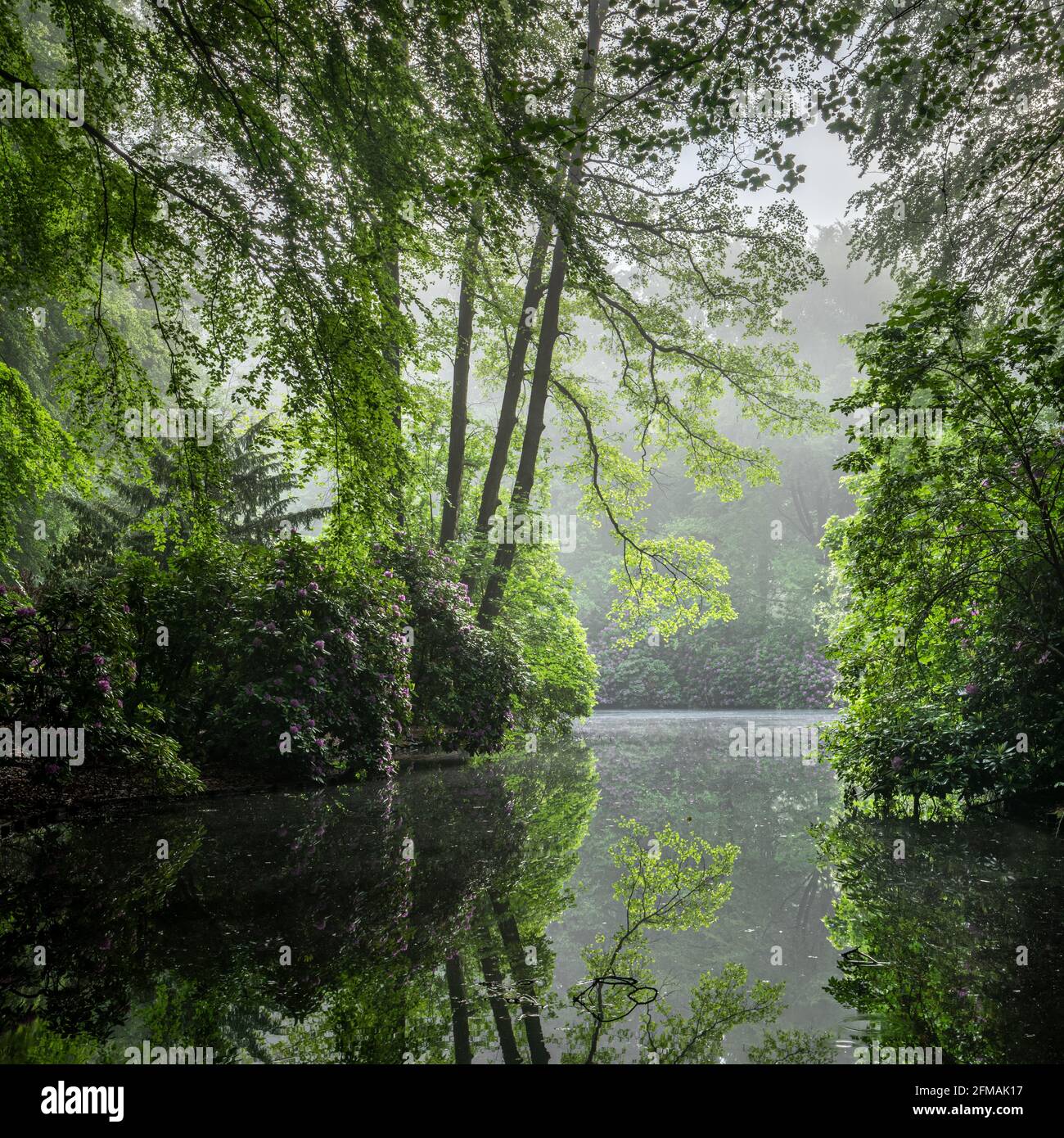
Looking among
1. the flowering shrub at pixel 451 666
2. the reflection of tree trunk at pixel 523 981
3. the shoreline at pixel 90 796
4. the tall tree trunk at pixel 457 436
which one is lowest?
the shoreline at pixel 90 796

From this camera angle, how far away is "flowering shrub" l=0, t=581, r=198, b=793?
241 inches

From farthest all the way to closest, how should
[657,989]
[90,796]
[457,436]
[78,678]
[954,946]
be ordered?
[457,436]
[90,796]
[78,678]
[954,946]
[657,989]

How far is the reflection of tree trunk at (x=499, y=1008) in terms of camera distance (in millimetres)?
2271

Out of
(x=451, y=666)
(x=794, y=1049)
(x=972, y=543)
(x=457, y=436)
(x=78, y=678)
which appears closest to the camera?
(x=794, y=1049)

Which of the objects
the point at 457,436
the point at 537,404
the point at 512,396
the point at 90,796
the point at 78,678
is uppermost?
the point at 512,396

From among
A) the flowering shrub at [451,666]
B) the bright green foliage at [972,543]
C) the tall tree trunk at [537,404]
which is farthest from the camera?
the tall tree trunk at [537,404]

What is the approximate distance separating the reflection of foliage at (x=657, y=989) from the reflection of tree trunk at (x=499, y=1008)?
17cm

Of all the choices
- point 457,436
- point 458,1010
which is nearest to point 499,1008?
point 458,1010

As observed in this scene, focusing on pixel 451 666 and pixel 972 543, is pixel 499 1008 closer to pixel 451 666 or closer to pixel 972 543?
pixel 972 543

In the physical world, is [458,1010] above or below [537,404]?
below

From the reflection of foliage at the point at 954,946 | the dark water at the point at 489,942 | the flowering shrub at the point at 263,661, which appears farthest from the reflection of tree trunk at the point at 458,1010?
the flowering shrub at the point at 263,661

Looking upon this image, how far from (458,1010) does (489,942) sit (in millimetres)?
720

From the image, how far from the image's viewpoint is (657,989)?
2.79 meters

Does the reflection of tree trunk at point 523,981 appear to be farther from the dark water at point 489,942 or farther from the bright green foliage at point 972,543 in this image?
the bright green foliage at point 972,543
